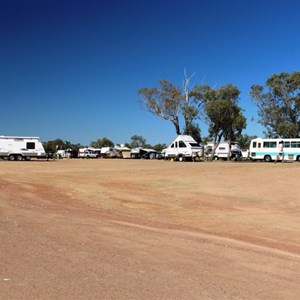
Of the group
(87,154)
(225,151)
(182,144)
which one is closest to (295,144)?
(225,151)

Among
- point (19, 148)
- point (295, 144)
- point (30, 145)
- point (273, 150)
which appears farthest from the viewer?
point (273, 150)

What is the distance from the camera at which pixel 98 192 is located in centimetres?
1800

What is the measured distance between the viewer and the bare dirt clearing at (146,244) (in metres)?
5.63

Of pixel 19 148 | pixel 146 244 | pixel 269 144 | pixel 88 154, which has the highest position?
pixel 269 144

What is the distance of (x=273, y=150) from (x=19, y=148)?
96.9 feet

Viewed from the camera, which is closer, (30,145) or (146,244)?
(146,244)

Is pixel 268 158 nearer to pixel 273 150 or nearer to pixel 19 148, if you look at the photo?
pixel 273 150

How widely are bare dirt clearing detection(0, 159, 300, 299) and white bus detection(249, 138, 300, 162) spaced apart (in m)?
33.6

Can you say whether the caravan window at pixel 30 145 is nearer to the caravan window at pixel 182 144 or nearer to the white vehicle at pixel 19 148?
the white vehicle at pixel 19 148

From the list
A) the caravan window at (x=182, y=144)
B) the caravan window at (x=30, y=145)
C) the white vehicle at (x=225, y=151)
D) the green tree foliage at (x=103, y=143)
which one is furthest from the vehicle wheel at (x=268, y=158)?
the green tree foliage at (x=103, y=143)

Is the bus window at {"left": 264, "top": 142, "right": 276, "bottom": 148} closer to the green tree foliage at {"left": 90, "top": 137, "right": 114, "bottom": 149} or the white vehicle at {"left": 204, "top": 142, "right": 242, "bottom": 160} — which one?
the white vehicle at {"left": 204, "top": 142, "right": 242, "bottom": 160}

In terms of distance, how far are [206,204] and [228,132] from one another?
42.6m

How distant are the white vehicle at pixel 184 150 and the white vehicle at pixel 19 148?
1496cm

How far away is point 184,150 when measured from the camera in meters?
50.8
